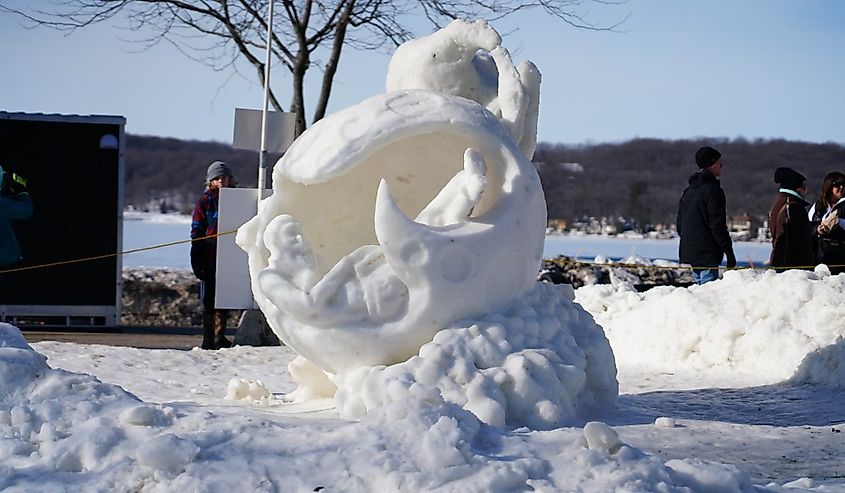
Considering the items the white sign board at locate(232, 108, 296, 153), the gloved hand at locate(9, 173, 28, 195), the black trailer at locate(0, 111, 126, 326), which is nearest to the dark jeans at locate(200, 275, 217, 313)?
the white sign board at locate(232, 108, 296, 153)

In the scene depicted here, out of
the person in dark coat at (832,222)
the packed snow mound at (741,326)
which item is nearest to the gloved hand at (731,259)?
the packed snow mound at (741,326)

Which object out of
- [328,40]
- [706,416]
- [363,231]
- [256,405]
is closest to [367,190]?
[363,231]

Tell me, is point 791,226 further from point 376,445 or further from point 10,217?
point 376,445

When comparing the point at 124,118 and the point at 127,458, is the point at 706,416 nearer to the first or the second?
the point at 127,458

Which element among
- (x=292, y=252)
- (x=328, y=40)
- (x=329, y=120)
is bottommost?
(x=292, y=252)

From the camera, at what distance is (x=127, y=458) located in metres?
3.44

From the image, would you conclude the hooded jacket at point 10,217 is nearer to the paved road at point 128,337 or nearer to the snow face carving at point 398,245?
the paved road at point 128,337

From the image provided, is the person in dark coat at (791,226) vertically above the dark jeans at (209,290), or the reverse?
the person in dark coat at (791,226)

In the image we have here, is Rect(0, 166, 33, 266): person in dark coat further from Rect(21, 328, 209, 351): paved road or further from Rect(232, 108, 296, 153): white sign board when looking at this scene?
Rect(232, 108, 296, 153): white sign board

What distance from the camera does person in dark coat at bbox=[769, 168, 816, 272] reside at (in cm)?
1060

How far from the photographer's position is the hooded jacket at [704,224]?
32.9 feet

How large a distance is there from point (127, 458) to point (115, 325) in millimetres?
10364

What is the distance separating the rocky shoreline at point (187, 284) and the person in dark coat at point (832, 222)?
3.70 meters

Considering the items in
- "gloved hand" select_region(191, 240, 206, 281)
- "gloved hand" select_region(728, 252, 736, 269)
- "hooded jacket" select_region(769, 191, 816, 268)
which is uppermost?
"hooded jacket" select_region(769, 191, 816, 268)
